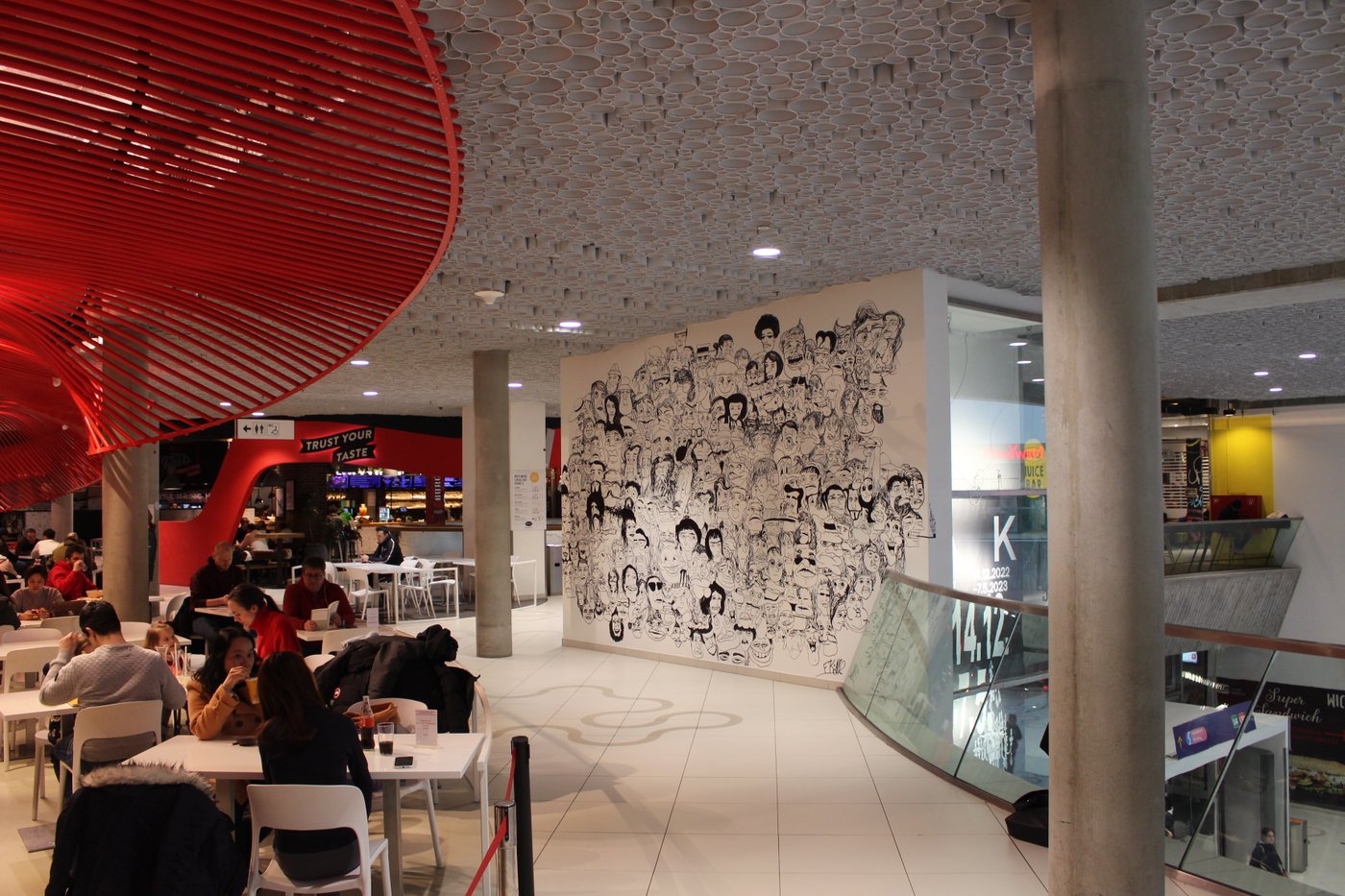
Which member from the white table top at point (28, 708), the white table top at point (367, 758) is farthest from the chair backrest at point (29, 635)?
the white table top at point (367, 758)

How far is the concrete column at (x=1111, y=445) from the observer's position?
366 centimetres

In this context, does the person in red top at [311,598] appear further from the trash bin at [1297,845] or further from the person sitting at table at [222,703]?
the trash bin at [1297,845]

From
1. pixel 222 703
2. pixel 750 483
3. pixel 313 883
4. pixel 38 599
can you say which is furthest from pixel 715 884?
pixel 38 599

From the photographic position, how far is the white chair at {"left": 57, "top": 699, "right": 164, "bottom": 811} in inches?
211

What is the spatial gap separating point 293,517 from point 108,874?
2121 cm

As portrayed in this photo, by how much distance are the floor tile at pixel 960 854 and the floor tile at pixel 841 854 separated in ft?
0.27

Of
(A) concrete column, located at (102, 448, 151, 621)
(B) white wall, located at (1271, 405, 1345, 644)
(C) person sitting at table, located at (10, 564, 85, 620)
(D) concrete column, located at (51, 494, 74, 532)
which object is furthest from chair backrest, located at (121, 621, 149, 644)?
(B) white wall, located at (1271, 405, 1345, 644)

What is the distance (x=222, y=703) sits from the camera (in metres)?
4.92

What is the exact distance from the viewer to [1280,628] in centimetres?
1988

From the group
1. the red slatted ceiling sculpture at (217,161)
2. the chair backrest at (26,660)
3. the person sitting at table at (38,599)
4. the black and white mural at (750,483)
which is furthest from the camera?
the person sitting at table at (38,599)

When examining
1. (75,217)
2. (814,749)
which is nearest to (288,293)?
(75,217)

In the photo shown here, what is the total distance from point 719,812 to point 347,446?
17.4 m

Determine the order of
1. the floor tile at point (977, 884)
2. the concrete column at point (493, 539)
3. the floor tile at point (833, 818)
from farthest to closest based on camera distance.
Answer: the concrete column at point (493, 539) < the floor tile at point (833, 818) < the floor tile at point (977, 884)

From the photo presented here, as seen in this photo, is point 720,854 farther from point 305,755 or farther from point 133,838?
point 133,838
